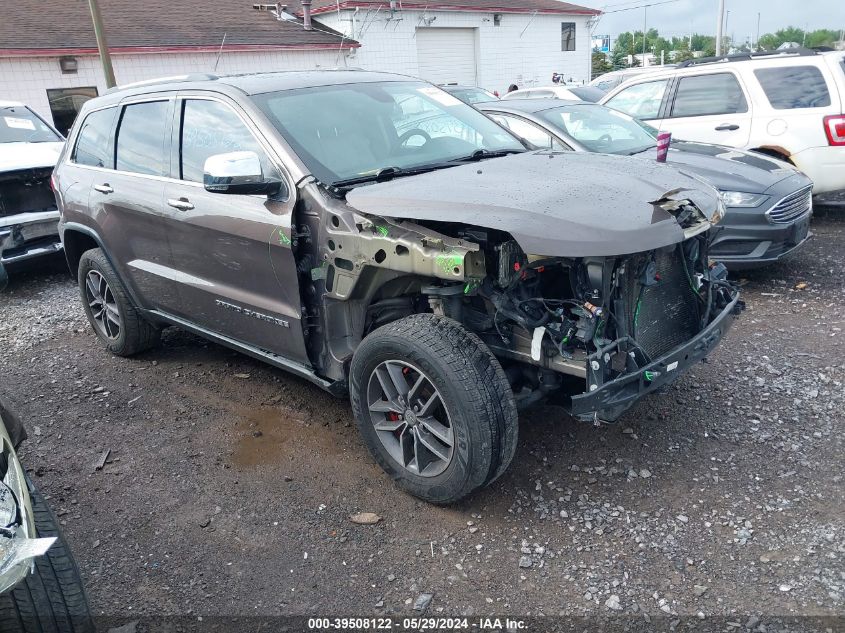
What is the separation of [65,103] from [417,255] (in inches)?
680

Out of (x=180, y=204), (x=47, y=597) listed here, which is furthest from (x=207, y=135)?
(x=47, y=597)

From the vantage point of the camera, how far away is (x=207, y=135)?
3977mm

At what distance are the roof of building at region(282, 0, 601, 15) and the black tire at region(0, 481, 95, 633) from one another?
22225 millimetres

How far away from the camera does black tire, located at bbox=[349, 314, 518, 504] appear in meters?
2.93

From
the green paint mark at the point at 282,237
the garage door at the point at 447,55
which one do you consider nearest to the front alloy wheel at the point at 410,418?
the green paint mark at the point at 282,237

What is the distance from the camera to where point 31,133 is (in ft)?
27.6

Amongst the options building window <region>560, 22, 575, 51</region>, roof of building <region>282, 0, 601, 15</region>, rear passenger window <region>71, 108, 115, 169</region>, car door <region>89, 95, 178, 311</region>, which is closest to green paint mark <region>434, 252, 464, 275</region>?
car door <region>89, 95, 178, 311</region>

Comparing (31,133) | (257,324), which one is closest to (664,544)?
(257,324)

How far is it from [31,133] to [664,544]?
8553 millimetres

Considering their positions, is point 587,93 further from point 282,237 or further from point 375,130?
point 282,237

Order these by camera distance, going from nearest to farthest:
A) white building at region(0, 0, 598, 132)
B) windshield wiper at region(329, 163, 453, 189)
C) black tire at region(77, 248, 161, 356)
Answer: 1. windshield wiper at region(329, 163, 453, 189)
2. black tire at region(77, 248, 161, 356)
3. white building at region(0, 0, 598, 132)

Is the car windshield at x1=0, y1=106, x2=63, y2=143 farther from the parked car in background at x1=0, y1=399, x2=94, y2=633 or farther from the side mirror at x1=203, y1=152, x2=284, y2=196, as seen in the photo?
the parked car in background at x1=0, y1=399, x2=94, y2=633

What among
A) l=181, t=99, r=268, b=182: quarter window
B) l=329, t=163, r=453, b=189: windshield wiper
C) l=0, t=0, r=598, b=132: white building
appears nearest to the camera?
l=329, t=163, r=453, b=189: windshield wiper

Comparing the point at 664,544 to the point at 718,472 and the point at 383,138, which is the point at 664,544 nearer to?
the point at 718,472
